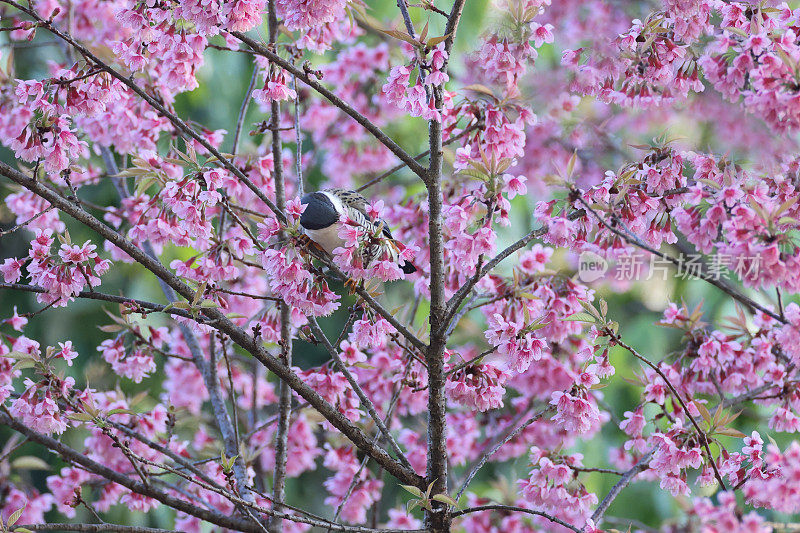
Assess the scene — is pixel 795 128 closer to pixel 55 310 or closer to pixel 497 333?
pixel 497 333

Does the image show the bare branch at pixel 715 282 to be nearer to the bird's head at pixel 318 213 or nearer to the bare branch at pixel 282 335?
the bird's head at pixel 318 213

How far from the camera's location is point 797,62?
1342 mm

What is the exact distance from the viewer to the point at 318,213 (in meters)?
1.83

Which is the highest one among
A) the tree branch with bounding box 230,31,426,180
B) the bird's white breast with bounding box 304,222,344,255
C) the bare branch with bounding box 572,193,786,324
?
the bird's white breast with bounding box 304,222,344,255

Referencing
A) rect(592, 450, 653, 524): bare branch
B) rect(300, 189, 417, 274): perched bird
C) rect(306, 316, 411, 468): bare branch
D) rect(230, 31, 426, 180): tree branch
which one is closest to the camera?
rect(230, 31, 426, 180): tree branch

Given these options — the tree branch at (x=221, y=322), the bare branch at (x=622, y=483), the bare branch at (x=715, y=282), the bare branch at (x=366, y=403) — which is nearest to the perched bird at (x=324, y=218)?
the bare branch at (x=366, y=403)

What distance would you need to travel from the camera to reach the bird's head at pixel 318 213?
182cm

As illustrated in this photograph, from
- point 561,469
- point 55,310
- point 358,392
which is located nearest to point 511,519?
point 561,469

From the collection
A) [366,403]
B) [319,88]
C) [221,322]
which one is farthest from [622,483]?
[319,88]

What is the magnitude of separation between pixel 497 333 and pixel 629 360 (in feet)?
6.74

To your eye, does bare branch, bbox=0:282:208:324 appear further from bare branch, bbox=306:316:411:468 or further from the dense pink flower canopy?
bare branch, bbox=306:316:411:468

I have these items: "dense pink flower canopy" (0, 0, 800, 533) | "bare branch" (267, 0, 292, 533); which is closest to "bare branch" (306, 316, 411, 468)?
"dense pink flower canopy" (0, 0, 800, 533)

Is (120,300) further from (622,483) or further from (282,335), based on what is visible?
(622,483)

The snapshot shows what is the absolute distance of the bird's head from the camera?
1816 millimetres
